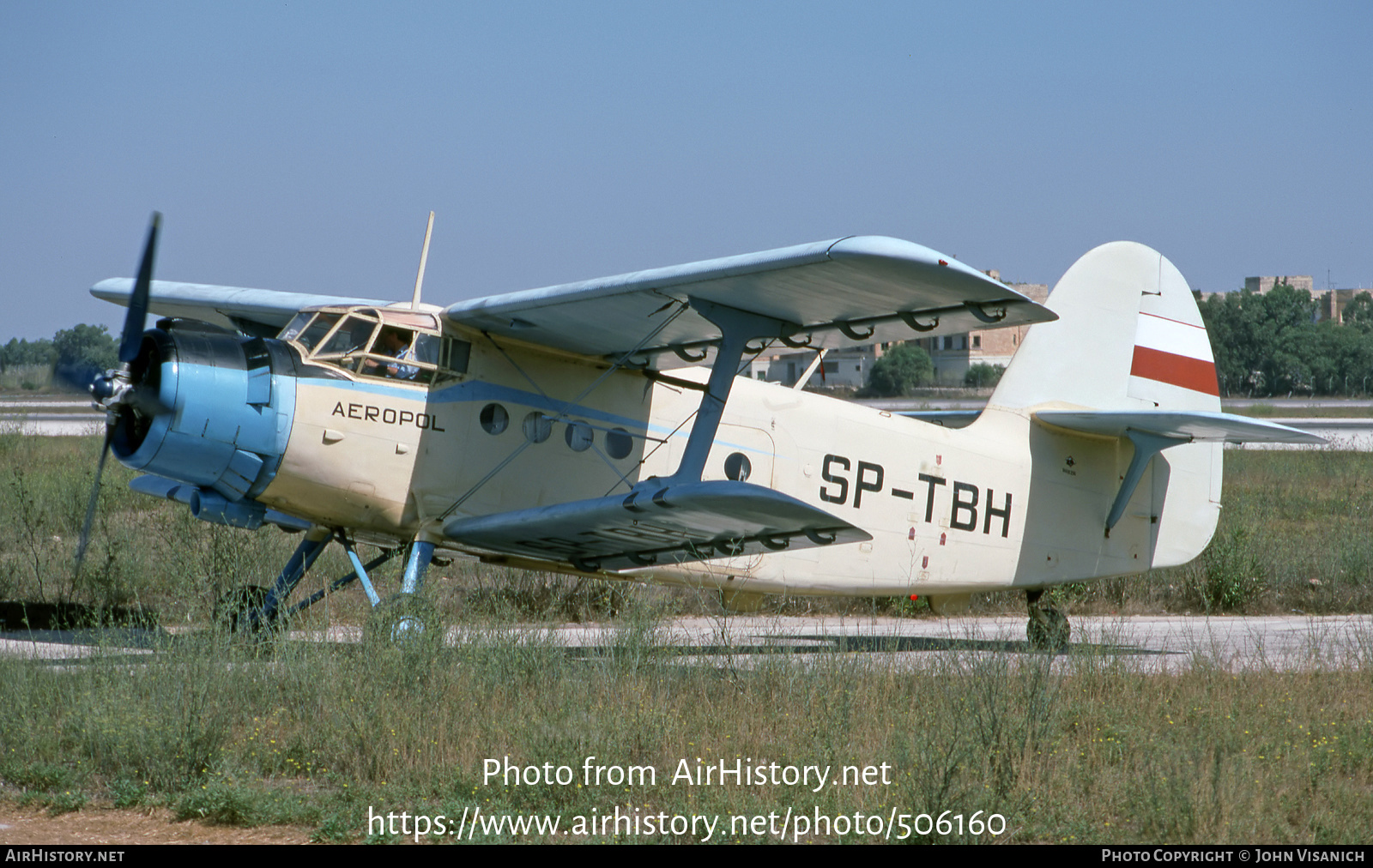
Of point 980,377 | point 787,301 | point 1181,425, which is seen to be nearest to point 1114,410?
point 1181,425

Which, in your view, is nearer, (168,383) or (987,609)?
(168,383)

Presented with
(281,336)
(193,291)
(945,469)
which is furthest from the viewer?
(193,291)

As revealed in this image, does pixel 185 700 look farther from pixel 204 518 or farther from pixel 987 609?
pixel 987 609

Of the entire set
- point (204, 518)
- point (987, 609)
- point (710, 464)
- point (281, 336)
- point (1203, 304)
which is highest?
point (1203, 304)

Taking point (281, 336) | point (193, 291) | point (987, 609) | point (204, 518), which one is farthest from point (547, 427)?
point (987, 609)

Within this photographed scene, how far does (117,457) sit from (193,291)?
4318 mm

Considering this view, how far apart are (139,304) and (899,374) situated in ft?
255

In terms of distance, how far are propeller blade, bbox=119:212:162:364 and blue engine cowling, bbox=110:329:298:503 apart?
7 cm

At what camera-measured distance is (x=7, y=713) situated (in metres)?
5.82

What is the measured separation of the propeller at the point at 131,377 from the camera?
7.26 meters

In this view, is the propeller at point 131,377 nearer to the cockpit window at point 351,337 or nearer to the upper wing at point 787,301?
the cockpit window at point 351,337

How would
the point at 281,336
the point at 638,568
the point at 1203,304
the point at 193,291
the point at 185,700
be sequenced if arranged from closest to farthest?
the point at 185,700, the point at 281,336, the point at 638,568, the point at 193,291, the point at 1203,304

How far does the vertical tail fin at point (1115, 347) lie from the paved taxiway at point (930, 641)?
7.37 feet

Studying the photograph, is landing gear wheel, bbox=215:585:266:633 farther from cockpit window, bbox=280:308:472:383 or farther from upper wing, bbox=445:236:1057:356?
upper wing, bbox=445:236:1057:356
